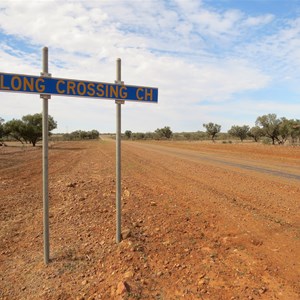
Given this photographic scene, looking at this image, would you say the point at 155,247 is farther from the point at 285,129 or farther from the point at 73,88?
the point at 285,129

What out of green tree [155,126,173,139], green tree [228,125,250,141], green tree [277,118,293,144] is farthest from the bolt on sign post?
green tree [155,126,173,139]

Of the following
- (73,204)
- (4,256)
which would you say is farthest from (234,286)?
(73,204)

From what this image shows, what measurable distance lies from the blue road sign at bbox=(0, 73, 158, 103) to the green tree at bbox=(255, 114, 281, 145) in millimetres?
47897

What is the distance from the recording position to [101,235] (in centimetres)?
467

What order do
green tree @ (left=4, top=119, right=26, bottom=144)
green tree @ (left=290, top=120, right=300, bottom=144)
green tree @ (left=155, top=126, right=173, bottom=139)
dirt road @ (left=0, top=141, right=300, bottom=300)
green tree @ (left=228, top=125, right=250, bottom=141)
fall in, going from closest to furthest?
dirt road @ (left=0, top=141, right=300, bottom=300) → green tree @ (left=290, top=120, right=300, bottom=144) → green tree @ (left=4, top=119, right=26, bottom=144) → green tree @ (left=228, top=125, right=250, bottom=141) → green tree @ (left=155, top=126, right=173, bottom=139)

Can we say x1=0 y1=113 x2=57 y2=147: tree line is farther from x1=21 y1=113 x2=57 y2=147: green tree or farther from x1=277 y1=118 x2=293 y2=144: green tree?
x1=277 y1=118 x2=293 y2=144: green tree

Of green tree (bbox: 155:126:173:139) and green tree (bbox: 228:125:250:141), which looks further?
green tree (bbox: 155:126:173:139)

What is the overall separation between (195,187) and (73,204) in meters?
3.59

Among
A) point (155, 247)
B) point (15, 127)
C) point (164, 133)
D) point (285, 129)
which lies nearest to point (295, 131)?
point (285, 129)

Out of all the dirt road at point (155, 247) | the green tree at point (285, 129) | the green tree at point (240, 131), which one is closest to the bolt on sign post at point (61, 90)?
the dirt road at point (155, 247)

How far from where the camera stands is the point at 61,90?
355 cm

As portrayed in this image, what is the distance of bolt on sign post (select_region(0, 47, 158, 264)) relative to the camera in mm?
3334

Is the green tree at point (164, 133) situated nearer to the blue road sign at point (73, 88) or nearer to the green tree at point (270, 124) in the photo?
the green tree at point (270, 124)

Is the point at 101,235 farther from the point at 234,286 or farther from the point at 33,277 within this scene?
the point at 234,286
